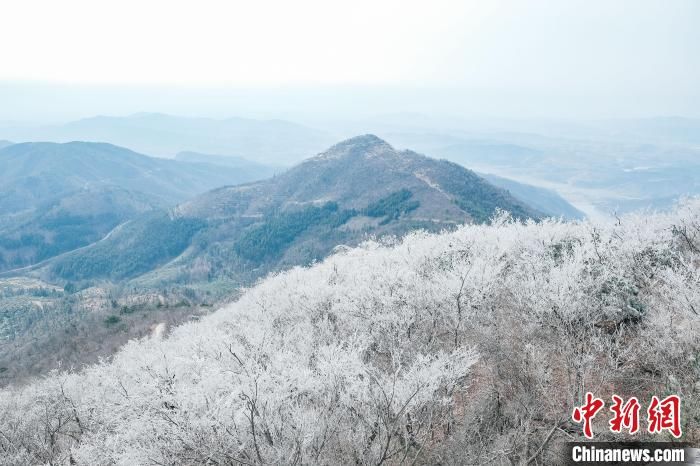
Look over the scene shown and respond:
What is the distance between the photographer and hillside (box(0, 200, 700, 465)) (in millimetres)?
13812

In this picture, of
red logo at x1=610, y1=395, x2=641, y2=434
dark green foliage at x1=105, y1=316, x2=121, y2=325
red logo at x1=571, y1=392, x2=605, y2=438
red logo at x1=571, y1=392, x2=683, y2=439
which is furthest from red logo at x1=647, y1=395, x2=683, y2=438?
dark green foliage at x1=105, y1=316, x2=121, y2=325

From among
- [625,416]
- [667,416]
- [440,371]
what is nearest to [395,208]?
[440,371]

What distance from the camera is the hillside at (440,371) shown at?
1381 cm

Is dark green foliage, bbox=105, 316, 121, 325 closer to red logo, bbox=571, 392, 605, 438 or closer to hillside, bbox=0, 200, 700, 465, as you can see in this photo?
hillside, bbox=0, 200, 700, 465

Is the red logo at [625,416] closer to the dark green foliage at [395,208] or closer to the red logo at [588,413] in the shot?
the red logo at [588,413]

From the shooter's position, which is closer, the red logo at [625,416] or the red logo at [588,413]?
the red logo at [625,416]

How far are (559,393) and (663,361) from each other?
3.94 m

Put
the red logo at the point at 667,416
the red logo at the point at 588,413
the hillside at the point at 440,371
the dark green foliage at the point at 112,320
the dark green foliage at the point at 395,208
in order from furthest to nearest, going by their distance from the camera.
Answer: the dark green foliage at the point at 395,208 → the dark green foliage at the point at 112,320 → the hillside at the point at 440,371 → the red logo at the point at 588,413 → the red logo at the point at 667,416

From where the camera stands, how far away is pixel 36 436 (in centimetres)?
3119

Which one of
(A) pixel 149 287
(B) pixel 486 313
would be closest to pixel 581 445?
(B) pixel 486 313

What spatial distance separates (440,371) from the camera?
15.1 m

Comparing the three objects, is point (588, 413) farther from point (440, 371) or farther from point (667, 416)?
point (440, 371)

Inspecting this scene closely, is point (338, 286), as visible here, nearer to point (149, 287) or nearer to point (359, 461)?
point (359, 461)

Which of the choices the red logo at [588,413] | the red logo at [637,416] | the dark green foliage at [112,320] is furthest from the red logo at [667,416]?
the dark green foliage at [112,320]
